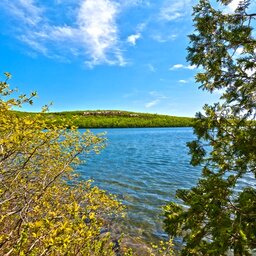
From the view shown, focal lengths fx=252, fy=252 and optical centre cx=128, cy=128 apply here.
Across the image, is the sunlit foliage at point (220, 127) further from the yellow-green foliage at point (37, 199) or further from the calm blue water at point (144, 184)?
the calm blue water at point (144, 184)

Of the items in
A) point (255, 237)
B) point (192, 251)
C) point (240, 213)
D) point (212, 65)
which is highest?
point (212, 65)

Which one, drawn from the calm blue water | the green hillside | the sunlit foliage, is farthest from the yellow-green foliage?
the green hillside

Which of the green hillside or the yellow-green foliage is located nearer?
the yellow-green foliage

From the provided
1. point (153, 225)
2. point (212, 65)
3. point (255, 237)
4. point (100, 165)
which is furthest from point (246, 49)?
point (100, 165)

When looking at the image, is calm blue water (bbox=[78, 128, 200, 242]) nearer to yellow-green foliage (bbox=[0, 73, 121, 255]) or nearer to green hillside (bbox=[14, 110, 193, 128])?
yellow-green foliage (bbox=[0, 73, 121, 255])

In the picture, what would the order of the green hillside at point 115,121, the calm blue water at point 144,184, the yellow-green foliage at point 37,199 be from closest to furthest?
the yellow-green foliage at point 37,199, the calm blue water at point 144,184, the green hillside at point 115,121

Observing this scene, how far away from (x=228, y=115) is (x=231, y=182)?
183cm

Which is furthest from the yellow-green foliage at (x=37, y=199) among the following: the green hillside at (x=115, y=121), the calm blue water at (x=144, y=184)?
the green hillside at (x=115, y=121)

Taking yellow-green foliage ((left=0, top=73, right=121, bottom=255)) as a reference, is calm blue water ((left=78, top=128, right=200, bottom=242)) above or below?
below

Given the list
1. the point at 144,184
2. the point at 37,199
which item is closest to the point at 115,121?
the point at 144,184

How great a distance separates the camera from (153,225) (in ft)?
40.3

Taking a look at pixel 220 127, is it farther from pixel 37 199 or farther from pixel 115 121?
pixel 115 121

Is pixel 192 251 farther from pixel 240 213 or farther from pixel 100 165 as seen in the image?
pixel 100 165

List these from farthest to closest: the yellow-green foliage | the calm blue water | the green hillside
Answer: the green hillside
the calm blue water
the yellow-green foliage
